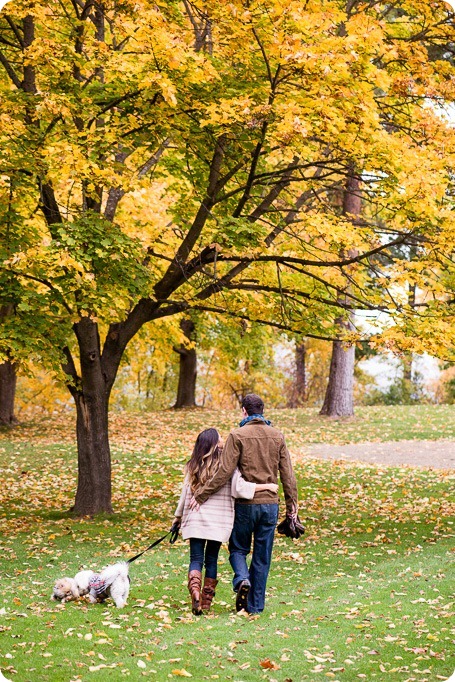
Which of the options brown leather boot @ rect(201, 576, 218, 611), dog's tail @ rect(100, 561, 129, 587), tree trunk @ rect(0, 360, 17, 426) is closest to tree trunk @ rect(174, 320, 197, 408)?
tree trunk @ rect(0, 360, 17, 426)

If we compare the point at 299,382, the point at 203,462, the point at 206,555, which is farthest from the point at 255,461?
the point at 299,382

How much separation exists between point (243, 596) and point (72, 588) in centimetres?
183

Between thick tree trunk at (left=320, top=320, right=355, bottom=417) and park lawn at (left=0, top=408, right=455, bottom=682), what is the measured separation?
25.5 feet

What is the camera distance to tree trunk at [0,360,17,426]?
Answer: 23.8 m

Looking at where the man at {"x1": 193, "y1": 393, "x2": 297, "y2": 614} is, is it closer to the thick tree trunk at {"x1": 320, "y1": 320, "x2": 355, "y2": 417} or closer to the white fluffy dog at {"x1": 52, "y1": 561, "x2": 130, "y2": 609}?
the white fluffy dog at {"x1": 52, "y1": 561, "x2": 130, "y2": 609}

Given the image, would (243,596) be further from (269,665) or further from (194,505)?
(269,665)

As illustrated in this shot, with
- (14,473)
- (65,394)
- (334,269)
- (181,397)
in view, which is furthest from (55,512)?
(65,394)

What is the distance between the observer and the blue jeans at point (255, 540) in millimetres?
7469

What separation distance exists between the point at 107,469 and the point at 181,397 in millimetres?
17306

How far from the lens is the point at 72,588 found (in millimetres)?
8266

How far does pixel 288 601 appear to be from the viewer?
851cm

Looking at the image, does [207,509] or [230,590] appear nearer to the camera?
[207,509]

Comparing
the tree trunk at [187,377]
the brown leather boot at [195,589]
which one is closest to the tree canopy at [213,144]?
the brown leather boot at [195,589]

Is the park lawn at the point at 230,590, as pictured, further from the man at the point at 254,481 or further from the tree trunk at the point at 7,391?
the tree trunk at the point at 7,391
